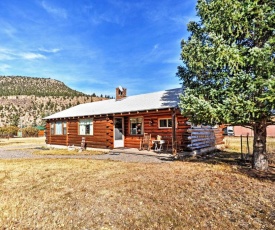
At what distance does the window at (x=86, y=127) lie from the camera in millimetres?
17359

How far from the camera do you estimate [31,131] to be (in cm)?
4531

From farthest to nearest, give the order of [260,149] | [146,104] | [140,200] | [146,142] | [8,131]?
[8,131]
[146,104]
[146,142]
[260,149]
[140,200]

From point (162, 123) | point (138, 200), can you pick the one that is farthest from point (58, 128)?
point (138, 200)

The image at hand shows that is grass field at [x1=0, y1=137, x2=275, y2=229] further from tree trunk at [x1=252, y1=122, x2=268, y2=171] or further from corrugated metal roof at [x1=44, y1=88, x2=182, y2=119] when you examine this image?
corrugated metal roof at [x1=44, y1=88, x2=182, y2=119]

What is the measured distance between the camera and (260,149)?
8.48m

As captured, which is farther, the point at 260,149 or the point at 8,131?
the point at 8,131

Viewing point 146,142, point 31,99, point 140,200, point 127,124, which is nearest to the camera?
point 140,200

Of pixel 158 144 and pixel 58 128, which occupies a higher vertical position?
pixel 58 128

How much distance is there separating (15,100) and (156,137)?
8124 cm

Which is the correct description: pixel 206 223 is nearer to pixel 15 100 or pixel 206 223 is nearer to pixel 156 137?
pixel 156 137

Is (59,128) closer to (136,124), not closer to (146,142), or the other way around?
(136,124)

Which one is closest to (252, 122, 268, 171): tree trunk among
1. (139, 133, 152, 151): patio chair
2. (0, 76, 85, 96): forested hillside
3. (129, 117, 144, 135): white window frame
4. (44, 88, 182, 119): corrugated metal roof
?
(44, 88, 182, 119): corrugated metal roof

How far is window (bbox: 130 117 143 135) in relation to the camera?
50.8 feet

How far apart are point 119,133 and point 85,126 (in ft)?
10.6
